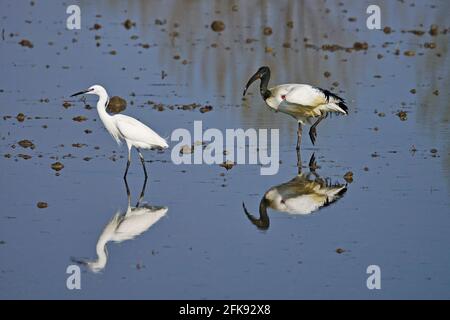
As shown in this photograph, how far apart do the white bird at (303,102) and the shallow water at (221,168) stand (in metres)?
0.38

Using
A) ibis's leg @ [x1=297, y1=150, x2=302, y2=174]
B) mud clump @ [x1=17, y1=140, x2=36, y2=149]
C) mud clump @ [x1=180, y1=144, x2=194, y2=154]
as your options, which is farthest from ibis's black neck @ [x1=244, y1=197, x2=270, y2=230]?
mud clump @ [x1=17, y1=140, x2=36, y2=149]

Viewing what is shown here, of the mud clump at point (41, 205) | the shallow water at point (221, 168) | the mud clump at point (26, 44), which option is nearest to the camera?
the shallow water at point (221, 168)

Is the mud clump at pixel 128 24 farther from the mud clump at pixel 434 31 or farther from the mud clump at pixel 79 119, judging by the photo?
the mud clump at pixel 79 119

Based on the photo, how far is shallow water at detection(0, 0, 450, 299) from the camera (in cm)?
993

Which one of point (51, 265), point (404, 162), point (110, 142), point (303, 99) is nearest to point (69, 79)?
point (110, 142)

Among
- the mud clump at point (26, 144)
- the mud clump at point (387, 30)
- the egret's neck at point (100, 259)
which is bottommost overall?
the egret's neck at point (100, 259)

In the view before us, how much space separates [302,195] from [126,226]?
232cm

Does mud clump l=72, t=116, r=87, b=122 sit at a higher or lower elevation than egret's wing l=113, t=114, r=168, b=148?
higher

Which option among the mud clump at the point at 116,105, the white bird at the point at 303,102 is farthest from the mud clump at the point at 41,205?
the mud clump at the point at 116,105

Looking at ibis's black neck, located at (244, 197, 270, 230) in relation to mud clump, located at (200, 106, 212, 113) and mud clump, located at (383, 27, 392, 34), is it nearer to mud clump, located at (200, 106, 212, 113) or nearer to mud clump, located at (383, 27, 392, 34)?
mud clump, located at (200, 106, 212, 113)

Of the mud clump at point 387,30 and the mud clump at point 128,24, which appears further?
the mud clump at point 387,30

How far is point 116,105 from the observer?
16.0 metres

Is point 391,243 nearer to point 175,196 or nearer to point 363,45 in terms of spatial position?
point 175,196

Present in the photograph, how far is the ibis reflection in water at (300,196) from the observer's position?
11913mm
